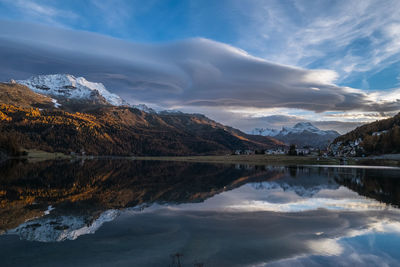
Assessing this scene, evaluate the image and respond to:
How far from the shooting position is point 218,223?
72.9ft

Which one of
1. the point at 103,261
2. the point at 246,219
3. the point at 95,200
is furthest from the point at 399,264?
the point at 95,200

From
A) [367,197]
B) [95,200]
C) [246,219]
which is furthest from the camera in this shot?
[367,197]

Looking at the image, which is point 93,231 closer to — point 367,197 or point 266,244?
point 266,244

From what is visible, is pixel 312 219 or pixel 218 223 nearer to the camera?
pixel 218 223

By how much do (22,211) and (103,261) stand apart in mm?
14902

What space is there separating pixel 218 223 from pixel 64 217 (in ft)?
42.8

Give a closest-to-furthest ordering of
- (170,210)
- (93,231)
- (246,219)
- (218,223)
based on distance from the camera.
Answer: (93,231) < (218,223) < (246,219) < (170,210)

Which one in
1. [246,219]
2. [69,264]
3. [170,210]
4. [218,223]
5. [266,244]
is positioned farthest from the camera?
[170,210]

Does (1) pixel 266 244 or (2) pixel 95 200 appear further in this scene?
(2) pixel 95 200

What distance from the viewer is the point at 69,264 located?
44.1 ft

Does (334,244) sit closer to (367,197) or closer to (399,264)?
(399,264)

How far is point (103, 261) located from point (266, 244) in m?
9.79

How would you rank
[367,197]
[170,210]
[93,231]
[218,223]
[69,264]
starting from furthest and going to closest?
[367,197] → [170,210] → [218,223] → [93,231] → [69,264]

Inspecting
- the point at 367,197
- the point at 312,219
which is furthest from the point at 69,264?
the point at 367,197
